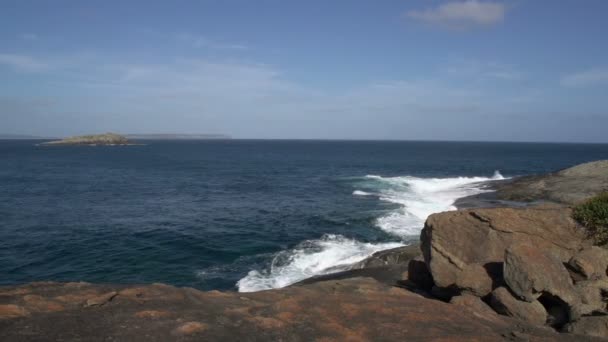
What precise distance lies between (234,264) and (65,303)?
15.8m

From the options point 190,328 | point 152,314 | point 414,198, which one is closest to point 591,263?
point 190,328

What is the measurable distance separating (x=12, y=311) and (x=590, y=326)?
13.5 m

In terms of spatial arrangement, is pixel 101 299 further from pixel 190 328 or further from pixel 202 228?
pixel 202 228

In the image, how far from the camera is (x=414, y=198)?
46.5 m

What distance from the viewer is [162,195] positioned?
49.9 m

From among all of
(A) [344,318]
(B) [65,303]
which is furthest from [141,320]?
(A) [344,318]

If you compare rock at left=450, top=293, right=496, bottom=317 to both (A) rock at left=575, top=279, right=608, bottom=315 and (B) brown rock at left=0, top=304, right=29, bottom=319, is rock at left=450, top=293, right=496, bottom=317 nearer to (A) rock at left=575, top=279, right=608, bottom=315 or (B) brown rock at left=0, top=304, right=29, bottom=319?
(A) rock at left=575, top=279, right=608, bottom=315

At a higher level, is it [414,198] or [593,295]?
[593,295]

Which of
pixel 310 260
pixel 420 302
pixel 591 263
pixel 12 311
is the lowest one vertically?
pixel 310 260

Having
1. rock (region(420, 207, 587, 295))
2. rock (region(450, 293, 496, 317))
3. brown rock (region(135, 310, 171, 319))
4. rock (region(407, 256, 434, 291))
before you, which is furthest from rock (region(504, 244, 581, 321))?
brown rock (region(135, 310, 171, 319))

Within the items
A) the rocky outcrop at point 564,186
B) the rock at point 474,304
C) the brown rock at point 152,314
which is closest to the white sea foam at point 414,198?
the rocky outcrop at point 564,186

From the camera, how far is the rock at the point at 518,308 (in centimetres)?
1121

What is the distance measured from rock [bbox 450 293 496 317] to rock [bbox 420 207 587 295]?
111 cm

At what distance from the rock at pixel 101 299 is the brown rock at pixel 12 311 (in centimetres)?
137
